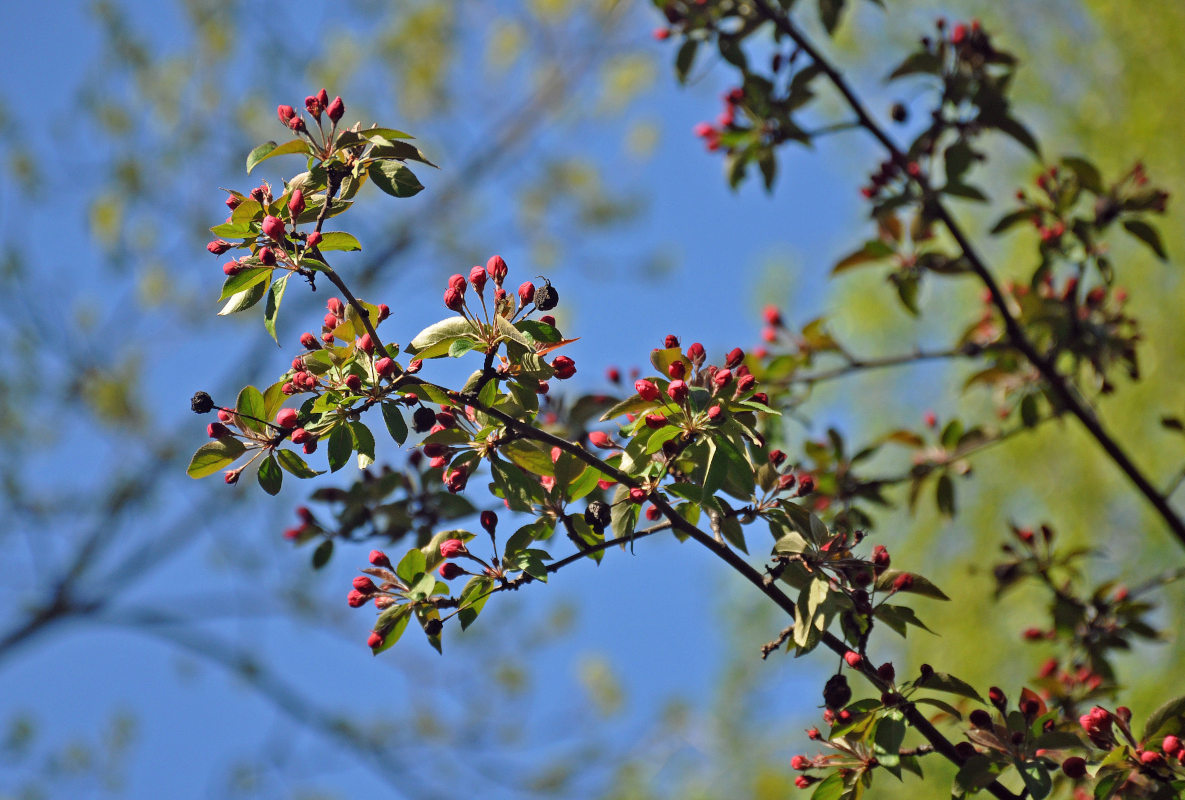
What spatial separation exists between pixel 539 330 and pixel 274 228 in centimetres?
34

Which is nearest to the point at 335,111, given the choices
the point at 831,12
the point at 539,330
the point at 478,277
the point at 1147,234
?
the point at 478,277

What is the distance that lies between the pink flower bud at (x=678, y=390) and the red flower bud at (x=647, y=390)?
4cm

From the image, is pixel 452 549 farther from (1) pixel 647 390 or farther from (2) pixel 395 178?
(2) pixel 395 178

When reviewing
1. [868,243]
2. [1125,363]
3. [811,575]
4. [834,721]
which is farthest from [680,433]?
[1125,363]

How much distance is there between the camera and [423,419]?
124 centimetres

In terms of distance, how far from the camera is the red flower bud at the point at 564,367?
3.96ft

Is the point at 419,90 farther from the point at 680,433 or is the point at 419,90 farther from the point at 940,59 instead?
the point at 680,433

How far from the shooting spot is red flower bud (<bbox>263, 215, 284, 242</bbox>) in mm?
1204

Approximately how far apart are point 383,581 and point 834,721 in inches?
23.5

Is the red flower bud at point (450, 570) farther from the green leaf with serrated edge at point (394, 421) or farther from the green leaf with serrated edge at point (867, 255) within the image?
the green leaf with serrated edge at point (867, 255)

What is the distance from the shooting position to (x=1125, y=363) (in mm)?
2264

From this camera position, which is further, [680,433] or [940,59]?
[940,59]

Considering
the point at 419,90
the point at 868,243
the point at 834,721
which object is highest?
the point at 419,90

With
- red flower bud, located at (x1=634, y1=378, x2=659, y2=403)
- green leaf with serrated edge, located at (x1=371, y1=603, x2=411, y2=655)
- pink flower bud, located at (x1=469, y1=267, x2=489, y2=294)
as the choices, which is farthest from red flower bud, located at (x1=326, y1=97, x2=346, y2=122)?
green leaf with serrated edge, located at (x1=371, y1=603, x2=411, y2=655)
